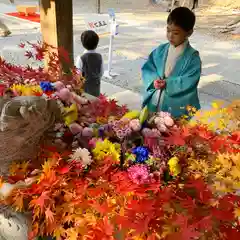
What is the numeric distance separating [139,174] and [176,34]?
115 cm

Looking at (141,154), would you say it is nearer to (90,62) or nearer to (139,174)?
(139,174)

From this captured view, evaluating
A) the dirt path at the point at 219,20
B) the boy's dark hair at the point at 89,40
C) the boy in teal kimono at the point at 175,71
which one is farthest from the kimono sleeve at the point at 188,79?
the dirt path at the point at 219,20

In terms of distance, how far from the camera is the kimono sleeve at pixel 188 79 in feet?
6.79

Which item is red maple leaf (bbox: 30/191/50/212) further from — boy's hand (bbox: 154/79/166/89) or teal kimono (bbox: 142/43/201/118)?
boy's hand (bbox: 154/79/166/89)

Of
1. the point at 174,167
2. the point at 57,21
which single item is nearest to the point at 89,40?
the point at 57,21

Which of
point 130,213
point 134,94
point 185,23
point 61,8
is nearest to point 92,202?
point 130,213

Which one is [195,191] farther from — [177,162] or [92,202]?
[92,202]

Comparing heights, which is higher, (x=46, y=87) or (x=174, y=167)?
(x=46, y=87)

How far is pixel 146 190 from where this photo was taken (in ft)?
3.54

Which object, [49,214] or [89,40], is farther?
[89,40]

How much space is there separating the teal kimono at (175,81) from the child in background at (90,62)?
688 millimetres

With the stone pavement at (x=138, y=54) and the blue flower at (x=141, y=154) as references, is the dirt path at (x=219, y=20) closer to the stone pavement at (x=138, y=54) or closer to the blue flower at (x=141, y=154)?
the stone pavement at (x=138, y=54)

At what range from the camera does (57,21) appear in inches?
89.0

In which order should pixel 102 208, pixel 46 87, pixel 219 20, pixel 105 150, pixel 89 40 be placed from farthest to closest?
pixel 219 20 < pixel 89 40 < pixel 46 87 < pixel 105 150 < pixel 102 208
